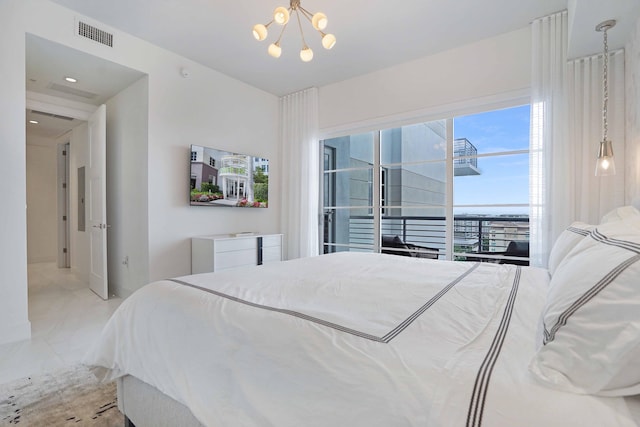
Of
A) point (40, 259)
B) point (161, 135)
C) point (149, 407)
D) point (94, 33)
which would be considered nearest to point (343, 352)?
point (149, 407)

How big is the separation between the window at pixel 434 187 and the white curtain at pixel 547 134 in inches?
12.3

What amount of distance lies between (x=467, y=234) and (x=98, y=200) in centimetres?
447

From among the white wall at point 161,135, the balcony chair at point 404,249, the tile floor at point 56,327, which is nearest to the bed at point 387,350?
the tile floor at point 56,327

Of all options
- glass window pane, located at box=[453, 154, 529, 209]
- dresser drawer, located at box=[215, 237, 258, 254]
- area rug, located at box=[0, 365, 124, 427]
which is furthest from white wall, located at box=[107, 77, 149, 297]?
glass window pane, located at box=[453, 154, 529, 209]

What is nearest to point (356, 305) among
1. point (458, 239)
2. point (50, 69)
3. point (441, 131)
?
point (458, 239)

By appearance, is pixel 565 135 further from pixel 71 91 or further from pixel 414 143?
pixel 71 91

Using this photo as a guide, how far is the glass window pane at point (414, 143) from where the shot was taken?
369cm

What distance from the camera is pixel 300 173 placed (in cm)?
450

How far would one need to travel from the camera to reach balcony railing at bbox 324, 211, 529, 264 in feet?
10.5

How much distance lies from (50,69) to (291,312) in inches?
154

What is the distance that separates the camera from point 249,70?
3941 millimetres

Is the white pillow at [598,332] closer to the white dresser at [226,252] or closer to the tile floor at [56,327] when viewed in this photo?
the tile floor at [56,327]

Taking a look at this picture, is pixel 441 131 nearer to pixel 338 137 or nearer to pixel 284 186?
pixel 338 137

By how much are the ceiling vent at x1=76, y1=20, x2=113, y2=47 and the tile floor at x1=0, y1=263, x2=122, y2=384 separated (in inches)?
107
